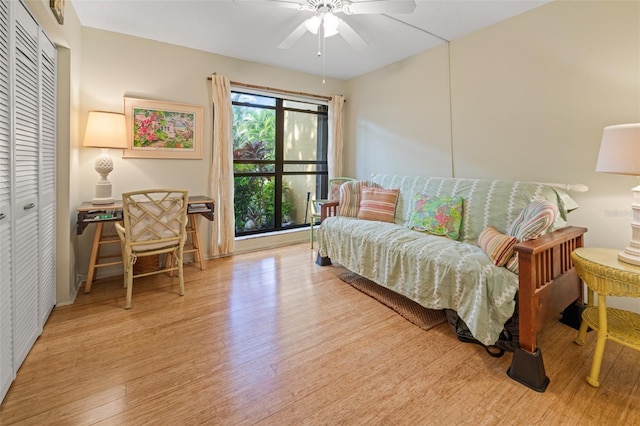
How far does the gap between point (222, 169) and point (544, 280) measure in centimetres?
313

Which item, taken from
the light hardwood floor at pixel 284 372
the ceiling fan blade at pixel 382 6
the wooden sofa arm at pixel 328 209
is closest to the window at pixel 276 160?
the wooden sofa arm at pixel 328 209

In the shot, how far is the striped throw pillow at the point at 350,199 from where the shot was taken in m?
3.25

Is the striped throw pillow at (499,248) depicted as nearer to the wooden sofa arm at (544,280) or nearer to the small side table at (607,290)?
the wooden sofa arm at (544,280)

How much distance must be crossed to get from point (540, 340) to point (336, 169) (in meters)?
3.13

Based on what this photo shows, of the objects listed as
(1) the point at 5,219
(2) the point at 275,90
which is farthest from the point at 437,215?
(1) the point at 5,219

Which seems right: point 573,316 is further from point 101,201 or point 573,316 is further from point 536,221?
point 101,201

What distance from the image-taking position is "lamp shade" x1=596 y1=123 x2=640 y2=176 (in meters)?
1.43

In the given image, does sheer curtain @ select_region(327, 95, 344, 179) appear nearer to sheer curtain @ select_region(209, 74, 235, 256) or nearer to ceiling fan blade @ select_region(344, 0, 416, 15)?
sheer curtain @ select_region(209, 74, 235, 256)

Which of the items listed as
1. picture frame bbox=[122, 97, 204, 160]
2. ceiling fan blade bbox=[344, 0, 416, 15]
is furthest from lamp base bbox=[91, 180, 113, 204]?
ceiling fan blade bbox=[344, 0, 416, 15]

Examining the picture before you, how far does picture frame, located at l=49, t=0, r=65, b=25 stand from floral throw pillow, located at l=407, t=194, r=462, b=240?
2983 millimetres

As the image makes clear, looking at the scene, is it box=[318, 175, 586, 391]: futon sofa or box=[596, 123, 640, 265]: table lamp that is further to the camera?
box=[318, 175, 586, 391]: futon sofa

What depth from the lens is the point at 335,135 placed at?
4.32 m

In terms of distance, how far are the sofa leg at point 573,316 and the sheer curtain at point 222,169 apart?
323 centimetres

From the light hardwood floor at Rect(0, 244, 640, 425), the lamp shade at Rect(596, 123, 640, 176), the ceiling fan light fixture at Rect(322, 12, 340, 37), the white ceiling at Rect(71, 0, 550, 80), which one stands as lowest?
the light hardwood floor at Rect(0, 244, 640, 425)
